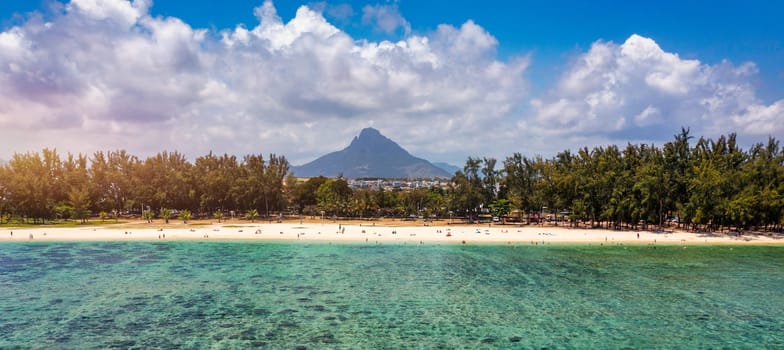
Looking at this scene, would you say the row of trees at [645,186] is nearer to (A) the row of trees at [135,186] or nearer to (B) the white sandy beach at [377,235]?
(B) the white sandy beach at [377,235]

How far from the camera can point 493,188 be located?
91.7 m

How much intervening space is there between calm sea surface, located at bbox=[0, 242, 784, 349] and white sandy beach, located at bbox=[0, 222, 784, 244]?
12443mm

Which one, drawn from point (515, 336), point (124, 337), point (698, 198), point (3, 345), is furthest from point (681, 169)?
point (3, 345)

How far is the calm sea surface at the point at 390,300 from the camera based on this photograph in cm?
2339

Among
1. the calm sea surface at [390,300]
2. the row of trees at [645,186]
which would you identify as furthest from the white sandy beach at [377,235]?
the calm sea surface at [390,300]

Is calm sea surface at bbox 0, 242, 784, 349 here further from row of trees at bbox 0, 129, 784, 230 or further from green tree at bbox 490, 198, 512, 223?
A: green tree at bbox 490, 198, 512, 223

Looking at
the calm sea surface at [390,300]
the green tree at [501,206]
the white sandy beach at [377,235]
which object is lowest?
the calm sea surface at [390,300]

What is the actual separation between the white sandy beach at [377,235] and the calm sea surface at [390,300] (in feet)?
40.8

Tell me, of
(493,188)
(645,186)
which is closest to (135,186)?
(493,188)

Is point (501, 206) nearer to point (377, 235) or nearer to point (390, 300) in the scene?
point (377, 235)

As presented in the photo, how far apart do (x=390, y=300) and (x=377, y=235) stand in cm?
4025

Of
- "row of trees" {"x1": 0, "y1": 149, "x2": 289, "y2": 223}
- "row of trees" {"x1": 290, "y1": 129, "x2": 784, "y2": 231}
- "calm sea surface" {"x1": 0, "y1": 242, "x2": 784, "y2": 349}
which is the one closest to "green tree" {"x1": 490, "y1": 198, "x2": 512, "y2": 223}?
"row of trees" {"x1": 290, "y1": 129, "x2": 784, "y2": 231}

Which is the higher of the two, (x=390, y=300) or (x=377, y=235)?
(x=377, y=235)

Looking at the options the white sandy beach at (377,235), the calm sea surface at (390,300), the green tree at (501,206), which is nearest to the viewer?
the calm sea surface at (390,300)
